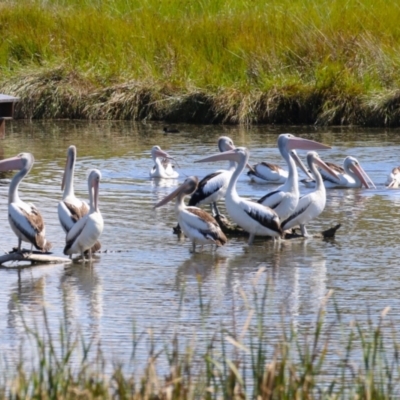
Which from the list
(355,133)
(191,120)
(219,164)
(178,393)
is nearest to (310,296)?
(178,393)

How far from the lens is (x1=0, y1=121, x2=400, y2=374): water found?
6.68 m

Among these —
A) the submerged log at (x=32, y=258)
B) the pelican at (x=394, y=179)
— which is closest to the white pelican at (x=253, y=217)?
the submerged log at (x=32, y=258)

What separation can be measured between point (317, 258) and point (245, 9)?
14473mm

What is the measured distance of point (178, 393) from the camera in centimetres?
427

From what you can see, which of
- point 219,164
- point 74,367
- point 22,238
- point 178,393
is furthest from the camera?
point 219,164

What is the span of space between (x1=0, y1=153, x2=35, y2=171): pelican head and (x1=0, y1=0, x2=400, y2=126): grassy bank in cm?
830

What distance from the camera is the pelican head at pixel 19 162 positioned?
31.6 feet

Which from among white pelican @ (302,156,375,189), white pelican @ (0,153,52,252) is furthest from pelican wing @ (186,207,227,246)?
white pelican @ (302,156,375,189)

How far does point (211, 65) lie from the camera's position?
746 inches

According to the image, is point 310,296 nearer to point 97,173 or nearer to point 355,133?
point 97,173

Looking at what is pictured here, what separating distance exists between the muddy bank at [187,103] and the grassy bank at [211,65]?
0.05 feet

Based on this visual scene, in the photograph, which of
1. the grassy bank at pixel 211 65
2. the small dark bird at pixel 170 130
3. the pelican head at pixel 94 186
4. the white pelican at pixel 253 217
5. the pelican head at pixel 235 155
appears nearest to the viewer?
the pelican head at pixel 94 186

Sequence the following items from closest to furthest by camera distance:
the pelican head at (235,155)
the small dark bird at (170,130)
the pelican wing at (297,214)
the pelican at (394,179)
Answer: the pelican wing at (297,214) → the pelican head at (235,155) → the pelican at (394,179) → the small dark bird at (170,130)

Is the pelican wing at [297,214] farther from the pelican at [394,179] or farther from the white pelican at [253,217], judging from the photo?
the pelican at [394,179]
